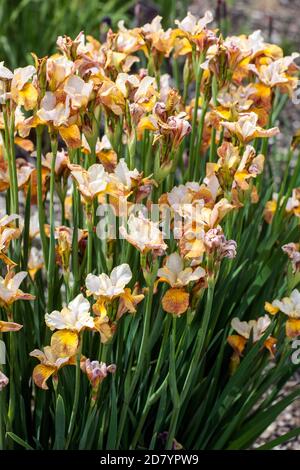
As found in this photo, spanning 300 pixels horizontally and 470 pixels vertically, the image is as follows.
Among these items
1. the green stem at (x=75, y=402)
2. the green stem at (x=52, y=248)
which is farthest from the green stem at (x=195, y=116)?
the green stem at (x=75, y=402)

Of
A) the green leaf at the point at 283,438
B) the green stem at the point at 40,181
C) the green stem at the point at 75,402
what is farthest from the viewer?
the green leaf at the point at 283,438

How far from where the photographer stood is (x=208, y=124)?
195cm

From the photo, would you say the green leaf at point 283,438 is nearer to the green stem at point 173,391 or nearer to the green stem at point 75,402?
the green stem at point 173,391

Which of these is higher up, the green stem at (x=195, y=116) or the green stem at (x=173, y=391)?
the green stem at (x=195, y=116)

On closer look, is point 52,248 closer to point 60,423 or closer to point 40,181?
point 40,181

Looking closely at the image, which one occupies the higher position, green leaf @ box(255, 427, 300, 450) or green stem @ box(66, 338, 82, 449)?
green stem @ box(66, 338, 82, 449)

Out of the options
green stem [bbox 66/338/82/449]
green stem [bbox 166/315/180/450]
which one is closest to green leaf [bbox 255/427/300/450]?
green stem [bbox 166/315/180/450]

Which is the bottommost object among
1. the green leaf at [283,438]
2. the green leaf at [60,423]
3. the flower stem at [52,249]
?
the green leaf at [283,438]

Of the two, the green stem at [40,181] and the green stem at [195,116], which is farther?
the green stem at [195,116]

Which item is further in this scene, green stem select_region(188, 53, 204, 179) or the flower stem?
green stem select_region(188, 53, 204, 179)

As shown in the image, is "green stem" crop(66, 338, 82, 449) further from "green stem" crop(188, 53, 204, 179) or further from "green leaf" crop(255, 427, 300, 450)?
"green stem" crop(188, 53, 204, 179)

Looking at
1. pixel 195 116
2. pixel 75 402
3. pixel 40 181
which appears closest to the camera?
pixel 75 402

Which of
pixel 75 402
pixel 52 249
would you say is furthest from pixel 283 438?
pixel 52 249

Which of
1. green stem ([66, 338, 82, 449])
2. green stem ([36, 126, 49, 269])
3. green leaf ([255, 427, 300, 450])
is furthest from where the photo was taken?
green leaf ([255, 427, 300, 450])
